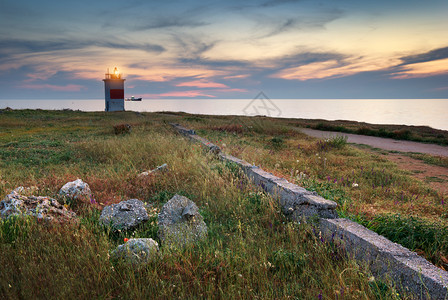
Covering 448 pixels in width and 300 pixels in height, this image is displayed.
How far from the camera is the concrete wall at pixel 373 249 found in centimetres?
221

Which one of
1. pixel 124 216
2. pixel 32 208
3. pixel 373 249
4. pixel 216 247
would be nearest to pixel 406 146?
pixel 373 249

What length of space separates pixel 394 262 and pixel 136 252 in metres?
2.43

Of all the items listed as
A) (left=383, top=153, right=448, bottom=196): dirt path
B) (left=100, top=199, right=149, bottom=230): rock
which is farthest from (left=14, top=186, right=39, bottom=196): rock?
(left=383, top=153, right=448, bottom=196): dirt path

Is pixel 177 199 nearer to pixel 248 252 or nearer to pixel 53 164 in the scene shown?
pixel 248 252

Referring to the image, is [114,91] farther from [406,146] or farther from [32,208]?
[32,208]

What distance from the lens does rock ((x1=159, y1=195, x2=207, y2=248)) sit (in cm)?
303

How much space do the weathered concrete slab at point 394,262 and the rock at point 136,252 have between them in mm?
1998

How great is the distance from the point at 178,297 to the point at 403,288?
196 cm

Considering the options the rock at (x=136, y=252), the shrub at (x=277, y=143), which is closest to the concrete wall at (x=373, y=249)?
the rock at (x=136, y=252)

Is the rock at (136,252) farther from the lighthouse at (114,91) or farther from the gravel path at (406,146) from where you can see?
the lighthouse at (114,91)

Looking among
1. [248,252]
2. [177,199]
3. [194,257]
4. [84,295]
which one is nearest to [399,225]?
[248,252]

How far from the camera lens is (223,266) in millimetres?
2594

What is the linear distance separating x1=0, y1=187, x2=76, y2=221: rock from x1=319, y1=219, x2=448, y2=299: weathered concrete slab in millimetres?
3407

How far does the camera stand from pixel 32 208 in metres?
3.57
